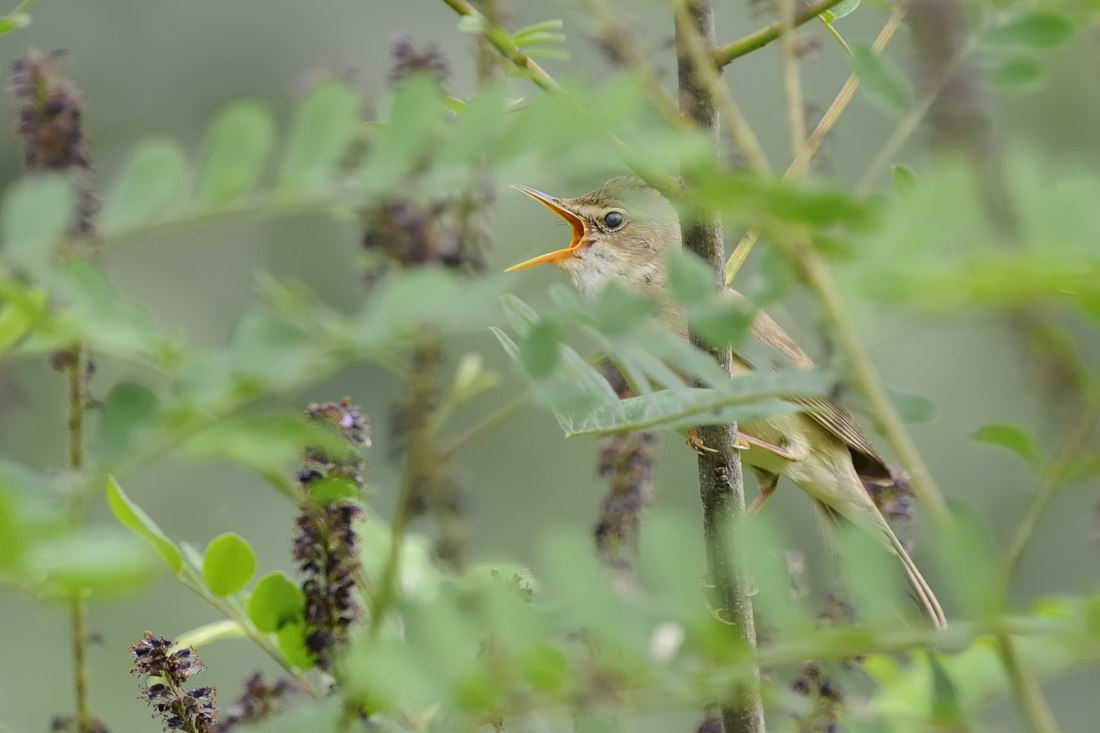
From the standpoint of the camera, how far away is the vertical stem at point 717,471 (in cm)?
166

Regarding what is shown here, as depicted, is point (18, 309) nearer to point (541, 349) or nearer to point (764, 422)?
point (541, 349)

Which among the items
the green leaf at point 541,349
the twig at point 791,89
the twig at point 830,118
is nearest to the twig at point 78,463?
the green leaf at point 541,349

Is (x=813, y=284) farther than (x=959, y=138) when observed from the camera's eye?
No

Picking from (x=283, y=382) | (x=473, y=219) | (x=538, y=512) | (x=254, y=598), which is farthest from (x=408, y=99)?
(x=538, y=512)

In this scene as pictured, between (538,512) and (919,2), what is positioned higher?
(919,2)

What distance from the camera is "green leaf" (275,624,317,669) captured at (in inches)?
59.5

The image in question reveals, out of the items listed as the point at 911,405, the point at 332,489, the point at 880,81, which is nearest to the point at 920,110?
the point at 880,81

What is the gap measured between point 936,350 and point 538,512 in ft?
7.87

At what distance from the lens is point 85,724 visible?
106 cm

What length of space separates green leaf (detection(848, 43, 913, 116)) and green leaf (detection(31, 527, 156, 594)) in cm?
89

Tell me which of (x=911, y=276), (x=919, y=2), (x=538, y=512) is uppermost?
(x=919, y=2)

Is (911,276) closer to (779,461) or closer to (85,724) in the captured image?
(85,724)

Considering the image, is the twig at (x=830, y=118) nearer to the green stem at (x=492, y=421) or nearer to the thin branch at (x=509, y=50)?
the thin branch at (x=509, y=50)

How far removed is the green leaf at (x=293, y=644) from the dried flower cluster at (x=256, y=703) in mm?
121
